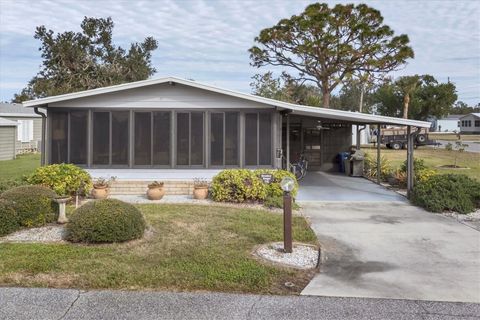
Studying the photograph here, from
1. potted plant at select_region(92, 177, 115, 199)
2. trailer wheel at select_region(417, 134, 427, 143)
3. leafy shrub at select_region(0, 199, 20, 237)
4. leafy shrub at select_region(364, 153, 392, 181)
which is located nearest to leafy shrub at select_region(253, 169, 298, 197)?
potted plant at select_region(92, 177, 115, 199)

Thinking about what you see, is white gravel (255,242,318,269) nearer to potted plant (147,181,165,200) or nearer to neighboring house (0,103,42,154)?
potted plant (147,181,165,200)

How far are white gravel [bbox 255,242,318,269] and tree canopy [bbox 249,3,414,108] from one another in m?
22.4

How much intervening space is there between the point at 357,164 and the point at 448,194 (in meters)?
6.37

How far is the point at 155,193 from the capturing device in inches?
408

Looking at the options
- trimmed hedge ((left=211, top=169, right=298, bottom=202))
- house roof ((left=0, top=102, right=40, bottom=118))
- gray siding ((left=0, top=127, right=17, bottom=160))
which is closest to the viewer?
trimmed hedge ((left=211, top=169, right=298, bottom=202))

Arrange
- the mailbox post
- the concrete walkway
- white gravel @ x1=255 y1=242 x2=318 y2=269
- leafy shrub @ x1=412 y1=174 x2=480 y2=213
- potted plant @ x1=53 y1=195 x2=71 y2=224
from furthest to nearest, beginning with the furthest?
the concrete walkway
leafy shrub @ x1=412 y1=174 x2=480 y2=213
potted plant @ x1=53 y1=195 x2=71 y2=224
the mailbox post
white gravel @ x1=255 y1=242 x2=318 y2=269

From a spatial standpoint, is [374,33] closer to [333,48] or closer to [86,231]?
[333,48]

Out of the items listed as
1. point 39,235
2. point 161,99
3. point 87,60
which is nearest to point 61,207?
point 39,235

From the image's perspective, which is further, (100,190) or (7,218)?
(100,190)

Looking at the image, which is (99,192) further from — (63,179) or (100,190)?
(63,179)

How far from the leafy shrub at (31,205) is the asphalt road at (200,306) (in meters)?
2.77

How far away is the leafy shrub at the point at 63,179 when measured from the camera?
10.1 meters

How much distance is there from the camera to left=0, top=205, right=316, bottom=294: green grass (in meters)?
4.83

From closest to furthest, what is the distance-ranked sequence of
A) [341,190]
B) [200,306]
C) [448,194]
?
[200,306] < [448,194] < [341,190]
